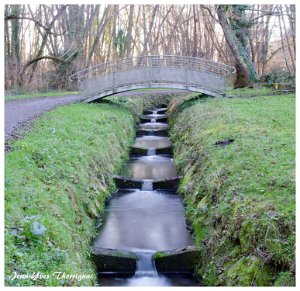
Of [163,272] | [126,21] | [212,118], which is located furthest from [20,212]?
[126,21]

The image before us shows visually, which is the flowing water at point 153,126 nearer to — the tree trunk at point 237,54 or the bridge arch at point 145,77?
the bridge arch at point 145,77

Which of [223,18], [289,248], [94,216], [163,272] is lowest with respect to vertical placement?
[163,272]

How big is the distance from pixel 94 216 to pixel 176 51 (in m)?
41.0

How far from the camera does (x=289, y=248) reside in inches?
227

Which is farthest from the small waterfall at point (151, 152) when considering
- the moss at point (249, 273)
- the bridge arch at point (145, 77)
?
the moss at point (249, 273)

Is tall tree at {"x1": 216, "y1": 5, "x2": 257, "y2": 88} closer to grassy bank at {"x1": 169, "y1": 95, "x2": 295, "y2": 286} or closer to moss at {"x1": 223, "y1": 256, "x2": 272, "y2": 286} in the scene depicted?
grassy bank at {"x1": 169, "y1": 95, "x2": 295, "y2": 286}

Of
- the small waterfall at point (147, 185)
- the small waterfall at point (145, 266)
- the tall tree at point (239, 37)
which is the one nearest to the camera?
the small waterfall at point (145, 266)

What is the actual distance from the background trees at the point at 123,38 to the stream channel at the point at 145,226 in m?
14.6

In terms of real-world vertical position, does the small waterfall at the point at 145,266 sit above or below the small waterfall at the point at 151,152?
below

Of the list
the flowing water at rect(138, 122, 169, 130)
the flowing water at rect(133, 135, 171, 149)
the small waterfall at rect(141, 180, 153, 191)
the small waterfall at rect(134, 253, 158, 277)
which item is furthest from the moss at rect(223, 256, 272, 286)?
the flowing water at rect(138, 122, 169, 130)

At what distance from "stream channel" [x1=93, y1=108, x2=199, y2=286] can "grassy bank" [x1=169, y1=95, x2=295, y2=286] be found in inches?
17.3

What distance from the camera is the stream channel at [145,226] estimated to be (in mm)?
7816

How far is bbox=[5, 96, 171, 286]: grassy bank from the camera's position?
5.74 meters

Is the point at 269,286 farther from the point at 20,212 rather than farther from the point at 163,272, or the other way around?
the point at 20,212
